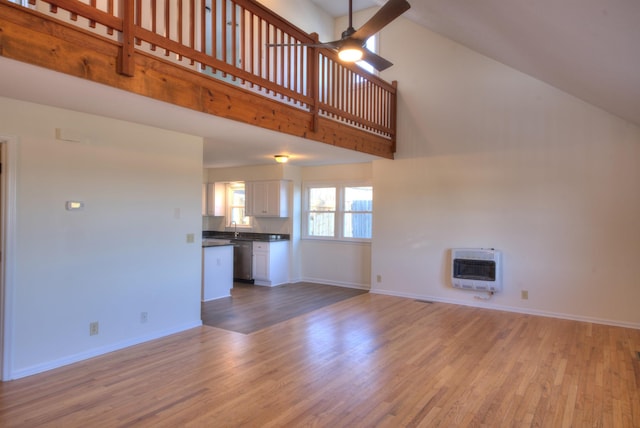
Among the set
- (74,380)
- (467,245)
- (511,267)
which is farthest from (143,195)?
(511,267)

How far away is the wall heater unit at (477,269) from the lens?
554 cm

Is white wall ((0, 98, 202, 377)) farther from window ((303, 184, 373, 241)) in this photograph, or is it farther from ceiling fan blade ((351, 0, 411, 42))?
window ((303, 184, 373, 241))

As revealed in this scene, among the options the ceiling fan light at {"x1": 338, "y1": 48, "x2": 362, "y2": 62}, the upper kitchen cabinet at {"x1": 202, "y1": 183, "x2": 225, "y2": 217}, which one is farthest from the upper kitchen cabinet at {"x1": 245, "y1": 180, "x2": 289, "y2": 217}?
the ceiling fan light at {"x1": 338, "y1": 48, "x2": 362, "y2": 62}

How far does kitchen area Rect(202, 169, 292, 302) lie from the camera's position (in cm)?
640

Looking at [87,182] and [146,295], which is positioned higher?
[87,182]

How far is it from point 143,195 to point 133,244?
52cm

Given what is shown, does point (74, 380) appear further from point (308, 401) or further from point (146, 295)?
point (308, 401)

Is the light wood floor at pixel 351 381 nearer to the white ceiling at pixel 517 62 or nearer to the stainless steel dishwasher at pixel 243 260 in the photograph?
the white ceiling at pixel 517 62

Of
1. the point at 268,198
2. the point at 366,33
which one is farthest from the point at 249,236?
the point at 366,33

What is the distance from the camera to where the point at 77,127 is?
11.6 ft

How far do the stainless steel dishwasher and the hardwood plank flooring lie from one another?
20cm

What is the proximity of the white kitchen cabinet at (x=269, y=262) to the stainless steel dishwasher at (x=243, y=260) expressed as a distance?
4.0 inches

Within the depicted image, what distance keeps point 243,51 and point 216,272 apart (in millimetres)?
3529

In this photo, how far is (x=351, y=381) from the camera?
3.20m
